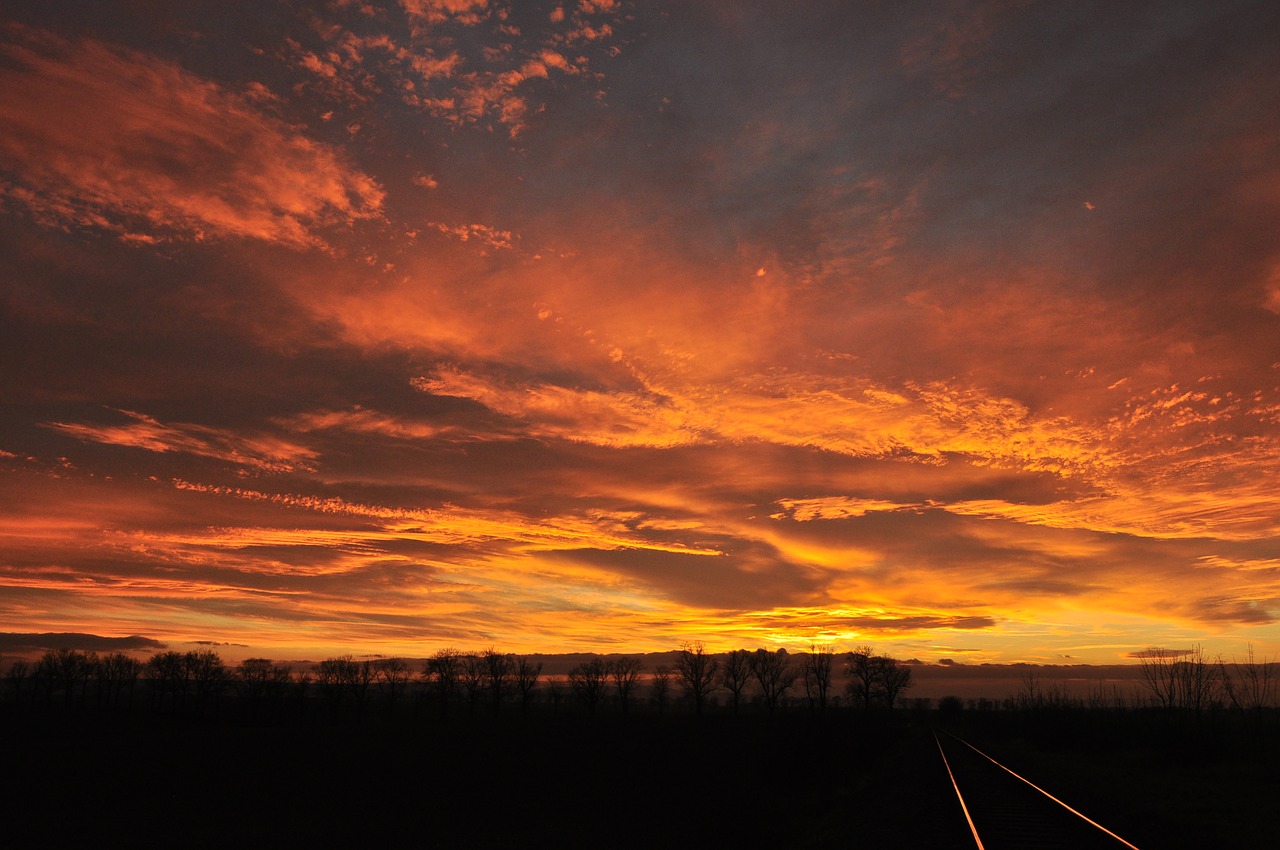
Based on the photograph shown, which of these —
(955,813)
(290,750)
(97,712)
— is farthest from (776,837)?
(97,712)

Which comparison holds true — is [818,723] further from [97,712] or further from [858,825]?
[97,712]

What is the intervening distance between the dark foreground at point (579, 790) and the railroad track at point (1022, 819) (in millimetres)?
790

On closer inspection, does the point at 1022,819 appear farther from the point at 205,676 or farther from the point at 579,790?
the point at 205,676

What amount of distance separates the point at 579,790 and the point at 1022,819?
105ft

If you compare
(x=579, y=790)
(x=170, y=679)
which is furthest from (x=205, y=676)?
(x=579, y=790)

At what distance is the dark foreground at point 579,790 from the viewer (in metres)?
27.4

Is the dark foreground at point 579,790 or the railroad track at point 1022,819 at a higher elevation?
the railroad track at point 1022,819

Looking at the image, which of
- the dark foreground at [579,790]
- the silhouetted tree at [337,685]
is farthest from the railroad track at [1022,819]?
the silhouetted tree at [337,685]

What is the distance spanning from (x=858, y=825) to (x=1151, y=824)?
29.4ft

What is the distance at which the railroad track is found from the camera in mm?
19125

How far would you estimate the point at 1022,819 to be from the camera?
75.7 feet

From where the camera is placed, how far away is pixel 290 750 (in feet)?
214

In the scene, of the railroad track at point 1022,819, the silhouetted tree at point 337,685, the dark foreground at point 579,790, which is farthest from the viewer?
the silhouetted tree at point 337,685

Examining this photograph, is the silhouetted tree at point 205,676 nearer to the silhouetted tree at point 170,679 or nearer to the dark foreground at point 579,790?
the silhouetted tree at point 170,679
